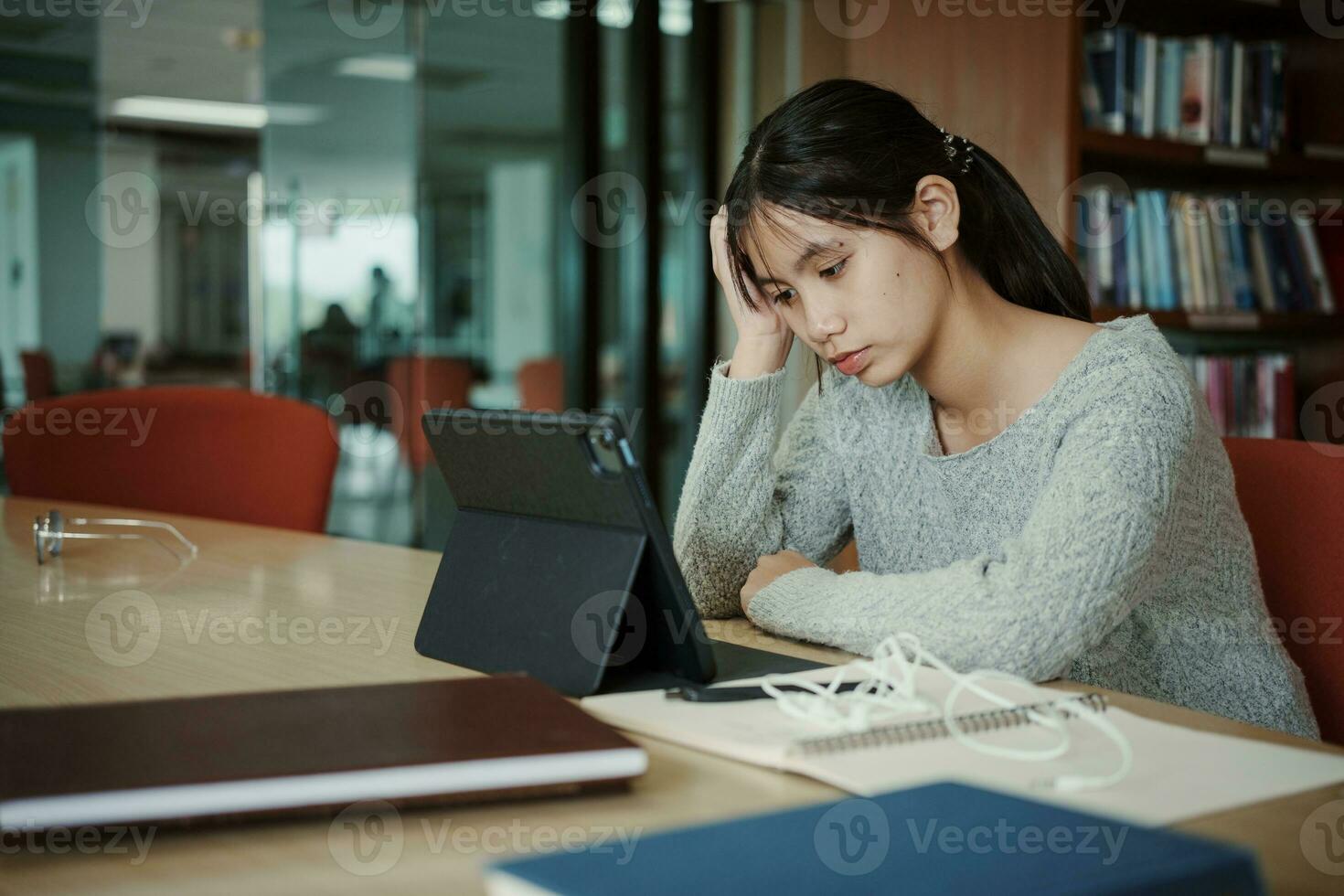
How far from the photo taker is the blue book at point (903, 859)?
0.45 metres

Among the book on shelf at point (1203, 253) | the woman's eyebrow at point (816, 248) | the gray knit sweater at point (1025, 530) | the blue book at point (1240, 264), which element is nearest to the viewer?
the gray knit sweater at point (1025, 530)

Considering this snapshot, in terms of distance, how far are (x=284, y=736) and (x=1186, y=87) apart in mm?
3052

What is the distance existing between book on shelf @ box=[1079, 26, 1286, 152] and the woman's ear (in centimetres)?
180

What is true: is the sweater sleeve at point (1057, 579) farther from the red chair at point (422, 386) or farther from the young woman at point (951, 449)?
the red chair at point (422, 386)

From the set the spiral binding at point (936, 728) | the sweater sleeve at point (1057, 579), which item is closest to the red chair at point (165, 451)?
the sweater sleeve at point (1057, 579)

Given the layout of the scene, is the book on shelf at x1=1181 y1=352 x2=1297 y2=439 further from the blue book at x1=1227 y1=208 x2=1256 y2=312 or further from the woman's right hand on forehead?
the woman's right hand on forehead

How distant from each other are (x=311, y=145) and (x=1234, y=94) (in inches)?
115

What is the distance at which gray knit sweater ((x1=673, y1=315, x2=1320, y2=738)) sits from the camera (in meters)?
1.00

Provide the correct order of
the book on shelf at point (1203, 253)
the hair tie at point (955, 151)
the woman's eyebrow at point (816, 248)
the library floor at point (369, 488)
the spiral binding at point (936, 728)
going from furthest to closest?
the library floor at point (369, 488)
the book on shelf at point (1203, 253)
the hair tie at point (955, 151)
the woman's eyebrow at point (816, 248)
the spiral binding at point (936, 728)

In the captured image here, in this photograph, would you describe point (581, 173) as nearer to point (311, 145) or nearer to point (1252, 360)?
point (311, 145)

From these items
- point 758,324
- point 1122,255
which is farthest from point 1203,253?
point 758,324

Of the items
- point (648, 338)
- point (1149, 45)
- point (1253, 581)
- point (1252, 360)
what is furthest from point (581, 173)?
point (1253, 581)

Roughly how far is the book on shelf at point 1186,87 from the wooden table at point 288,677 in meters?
2.14

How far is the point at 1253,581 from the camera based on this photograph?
49.7 inches
